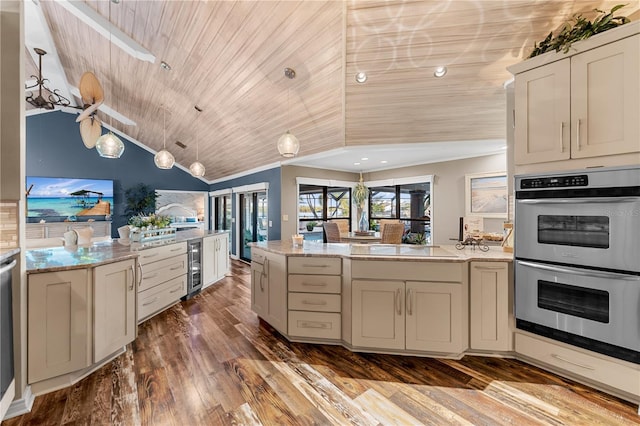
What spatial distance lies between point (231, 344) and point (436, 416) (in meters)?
1.86

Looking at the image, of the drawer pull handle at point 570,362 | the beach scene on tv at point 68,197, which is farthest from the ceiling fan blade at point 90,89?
the beach scene on tv at point 68,197

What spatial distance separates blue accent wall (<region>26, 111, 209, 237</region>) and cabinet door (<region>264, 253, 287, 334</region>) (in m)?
6.48

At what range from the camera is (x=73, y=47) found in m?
3.73

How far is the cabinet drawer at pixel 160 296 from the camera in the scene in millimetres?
3003

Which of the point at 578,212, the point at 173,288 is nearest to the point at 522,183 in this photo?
the point at 578,212

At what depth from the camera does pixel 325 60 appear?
2.57 m

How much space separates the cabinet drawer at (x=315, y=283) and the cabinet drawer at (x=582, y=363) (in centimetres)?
161

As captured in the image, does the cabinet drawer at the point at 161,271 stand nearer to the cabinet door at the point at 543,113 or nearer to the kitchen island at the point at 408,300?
the kitchen island at the point at 408,300

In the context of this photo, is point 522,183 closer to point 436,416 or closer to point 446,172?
point 436,416

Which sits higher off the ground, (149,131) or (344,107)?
(149,131)

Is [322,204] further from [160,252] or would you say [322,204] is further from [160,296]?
[160,296]

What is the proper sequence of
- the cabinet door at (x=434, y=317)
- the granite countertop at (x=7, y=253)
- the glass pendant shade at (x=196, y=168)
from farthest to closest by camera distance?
the glass pendant shade at (x=196, y=168) < the cabinet door at (x=434, y=317) < the granite countertop at (x=7, y=253)

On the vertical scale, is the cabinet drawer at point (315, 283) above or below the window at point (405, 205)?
below

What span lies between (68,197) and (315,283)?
7285 mm
